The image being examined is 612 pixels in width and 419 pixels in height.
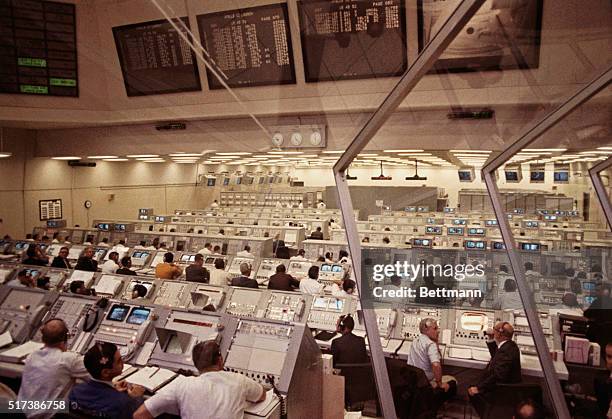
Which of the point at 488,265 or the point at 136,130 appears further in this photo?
the point at 136,130

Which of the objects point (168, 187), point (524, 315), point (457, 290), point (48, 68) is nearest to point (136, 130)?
point (48, 68)

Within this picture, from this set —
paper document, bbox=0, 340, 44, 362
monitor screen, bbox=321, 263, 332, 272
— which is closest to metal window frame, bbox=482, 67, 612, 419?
monitor screen, bbox=321, 263, 332, 272

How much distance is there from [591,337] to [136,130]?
8.14 metres

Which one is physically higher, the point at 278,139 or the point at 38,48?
the point at 38,48

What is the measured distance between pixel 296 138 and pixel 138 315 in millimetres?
5233

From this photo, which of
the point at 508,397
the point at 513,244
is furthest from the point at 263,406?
the point at 513,244

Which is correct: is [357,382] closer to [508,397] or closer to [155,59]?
[508,397]

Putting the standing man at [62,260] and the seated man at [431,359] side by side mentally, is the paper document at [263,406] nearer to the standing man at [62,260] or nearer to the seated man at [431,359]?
the seated man at [431,359]

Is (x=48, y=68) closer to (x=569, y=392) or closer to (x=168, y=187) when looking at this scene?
(x=168, y=187)

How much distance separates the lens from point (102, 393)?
2.07 meters

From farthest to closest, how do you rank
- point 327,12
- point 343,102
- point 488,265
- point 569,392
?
point 343,102 < point 327,12 < point 488,265 < point 569,392

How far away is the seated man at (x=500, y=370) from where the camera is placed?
3.52 meters

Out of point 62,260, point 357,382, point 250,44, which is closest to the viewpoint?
point 357,382

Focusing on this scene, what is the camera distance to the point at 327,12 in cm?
652
